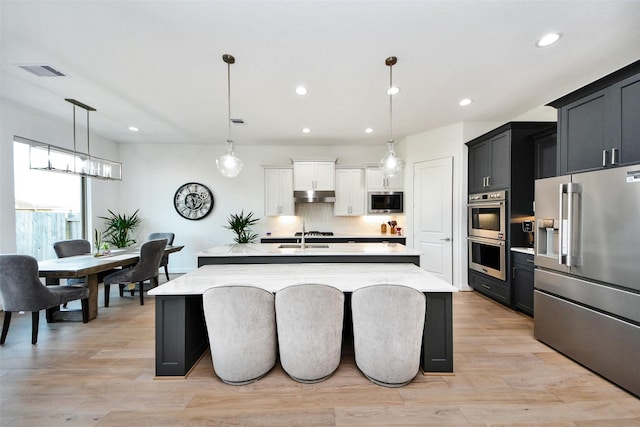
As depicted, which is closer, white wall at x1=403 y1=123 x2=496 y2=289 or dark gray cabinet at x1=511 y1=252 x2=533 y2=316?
dark gray cabinet at x1=511 y1=252 x2=533 y2=316

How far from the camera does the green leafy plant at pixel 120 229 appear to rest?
522 cm

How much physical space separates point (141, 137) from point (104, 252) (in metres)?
2.62

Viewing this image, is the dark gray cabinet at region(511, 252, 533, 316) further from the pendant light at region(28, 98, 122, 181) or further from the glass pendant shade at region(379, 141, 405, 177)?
the pendant light at region(28, 98, 122, 181)

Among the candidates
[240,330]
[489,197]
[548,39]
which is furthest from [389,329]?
[489,197]

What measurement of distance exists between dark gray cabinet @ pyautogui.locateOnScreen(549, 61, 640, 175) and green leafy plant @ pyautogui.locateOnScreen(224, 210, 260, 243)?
493cm

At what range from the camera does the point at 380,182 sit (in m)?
5.54

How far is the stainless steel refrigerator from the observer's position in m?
1.90

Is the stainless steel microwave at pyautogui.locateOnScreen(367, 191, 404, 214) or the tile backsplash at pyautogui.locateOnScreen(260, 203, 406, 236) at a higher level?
the stainless steel microwave at pyautogui.locateOnScreen(367, 191, 404, 214)

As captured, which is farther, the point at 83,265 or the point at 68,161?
the point at 68,161

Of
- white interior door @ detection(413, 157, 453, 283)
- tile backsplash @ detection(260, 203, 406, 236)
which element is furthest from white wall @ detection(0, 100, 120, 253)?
white interior door @ detection(413, 157, 453, 283)

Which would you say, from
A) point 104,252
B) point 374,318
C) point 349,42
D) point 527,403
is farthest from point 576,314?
point 104,252

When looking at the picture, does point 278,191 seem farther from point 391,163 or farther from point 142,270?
point 391,163

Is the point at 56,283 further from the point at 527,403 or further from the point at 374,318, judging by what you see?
the point at 527,403

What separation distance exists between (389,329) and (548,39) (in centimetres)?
276
